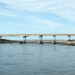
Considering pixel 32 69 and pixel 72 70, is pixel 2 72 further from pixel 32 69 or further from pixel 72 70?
pixel 72 70

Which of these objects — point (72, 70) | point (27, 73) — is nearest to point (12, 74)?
point (27, 73)

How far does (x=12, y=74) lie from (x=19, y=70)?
13.2ft

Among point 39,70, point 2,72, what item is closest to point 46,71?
point 39,70

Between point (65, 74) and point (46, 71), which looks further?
point (46, 71)

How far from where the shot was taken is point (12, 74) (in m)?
40.8

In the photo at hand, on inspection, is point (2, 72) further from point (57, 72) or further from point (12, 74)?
point (57, 72)

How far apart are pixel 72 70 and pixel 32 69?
23.6 feet

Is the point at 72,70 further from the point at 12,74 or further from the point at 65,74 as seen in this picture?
the point at 12,74

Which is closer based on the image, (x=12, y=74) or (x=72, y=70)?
(x=12, y=74)

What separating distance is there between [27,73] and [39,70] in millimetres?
3762

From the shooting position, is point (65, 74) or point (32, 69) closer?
point (65, 74)

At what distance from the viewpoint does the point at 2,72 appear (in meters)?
42.8

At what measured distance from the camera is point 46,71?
A: 44.3 m

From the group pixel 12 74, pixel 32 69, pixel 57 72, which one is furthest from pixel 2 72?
pixel 57 72
